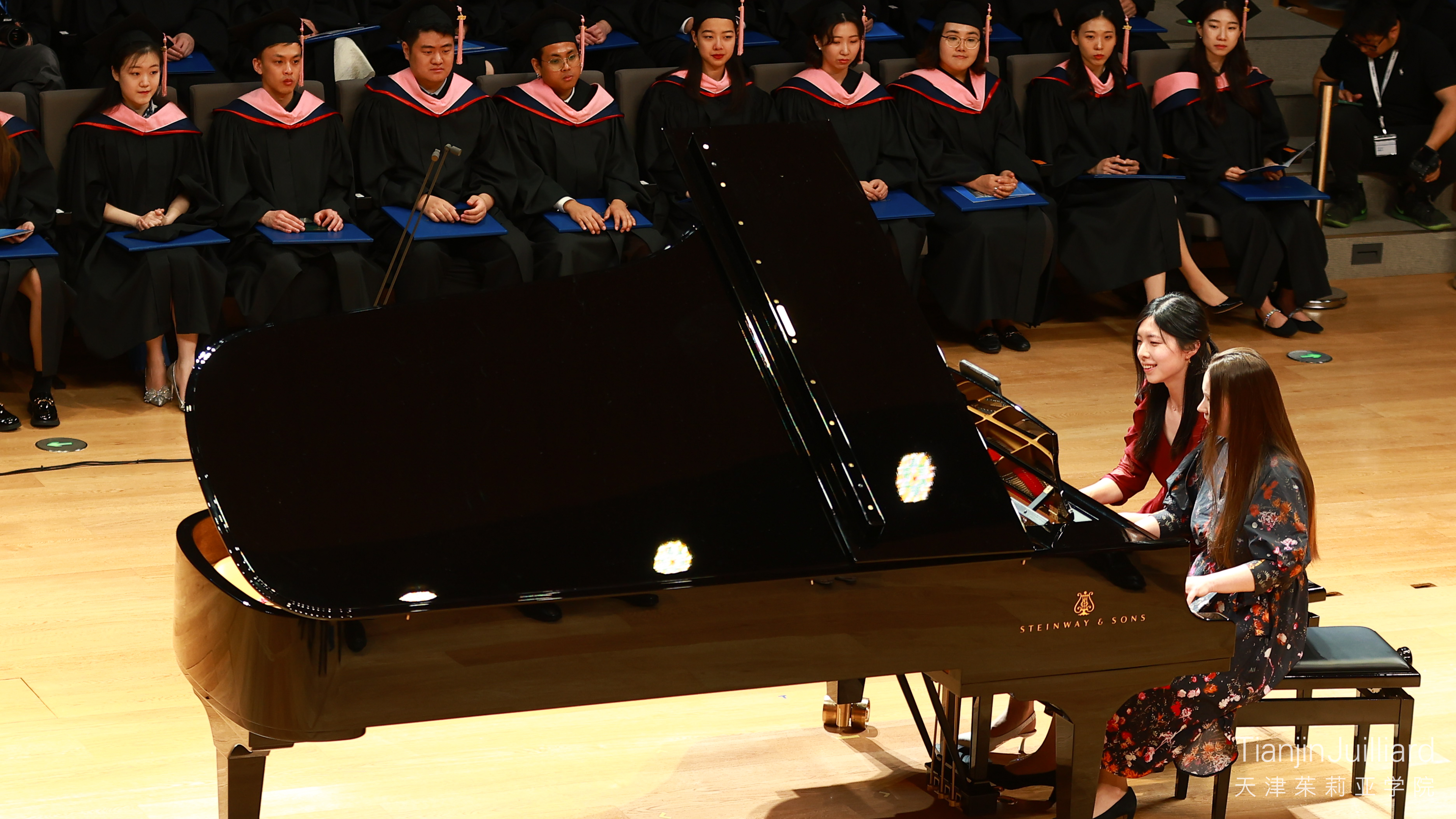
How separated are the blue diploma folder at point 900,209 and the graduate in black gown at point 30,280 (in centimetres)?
324

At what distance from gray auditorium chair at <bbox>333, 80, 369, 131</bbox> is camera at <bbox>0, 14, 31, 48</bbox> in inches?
52.9

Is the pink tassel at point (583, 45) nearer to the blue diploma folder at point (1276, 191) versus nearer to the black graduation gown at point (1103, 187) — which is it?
the black graduation gown at point (1103, 187)

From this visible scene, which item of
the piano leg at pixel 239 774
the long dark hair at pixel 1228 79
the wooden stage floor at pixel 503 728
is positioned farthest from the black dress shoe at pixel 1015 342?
the piano leg at pixel 239 774

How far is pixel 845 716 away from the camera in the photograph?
361 centimetres

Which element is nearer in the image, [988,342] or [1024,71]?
[988,342]

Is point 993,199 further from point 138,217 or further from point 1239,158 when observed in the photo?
point 138,217

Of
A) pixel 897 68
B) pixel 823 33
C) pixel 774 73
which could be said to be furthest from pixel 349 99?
pixel 897 68

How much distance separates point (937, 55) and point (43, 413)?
4.10 metres

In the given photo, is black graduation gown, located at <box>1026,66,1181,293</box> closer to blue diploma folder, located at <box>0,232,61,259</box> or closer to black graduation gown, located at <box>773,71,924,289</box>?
black graduation gown, located at <box>773,71,924,289</box>

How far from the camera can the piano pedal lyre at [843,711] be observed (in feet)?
11.7

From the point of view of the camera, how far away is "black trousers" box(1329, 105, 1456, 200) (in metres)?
7.89

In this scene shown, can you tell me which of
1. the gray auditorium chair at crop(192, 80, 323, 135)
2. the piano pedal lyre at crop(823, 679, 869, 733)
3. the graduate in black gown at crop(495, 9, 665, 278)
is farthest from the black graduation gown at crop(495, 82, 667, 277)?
the piano pedal lyre at crop(823, 679, 869, 733)

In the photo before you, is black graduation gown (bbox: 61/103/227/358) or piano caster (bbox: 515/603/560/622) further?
black graduation gown (bbox: 61/103/227/358)

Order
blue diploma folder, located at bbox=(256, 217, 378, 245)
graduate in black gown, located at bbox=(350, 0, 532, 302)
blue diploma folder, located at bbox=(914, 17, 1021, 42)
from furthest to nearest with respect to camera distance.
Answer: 1. blue diploma folder, located at bbox=(914, 17, 1021, 42)
2. graduate in black gown, located at bbox=(350, 0, 532, 302)
3. blue diploma folder, located at bbox=(256, 217, 378, 245)
